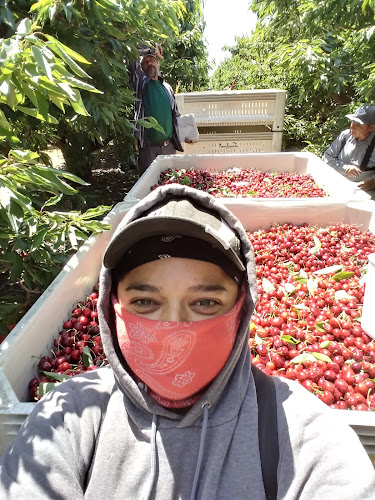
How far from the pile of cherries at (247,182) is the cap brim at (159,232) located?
305 centimetres

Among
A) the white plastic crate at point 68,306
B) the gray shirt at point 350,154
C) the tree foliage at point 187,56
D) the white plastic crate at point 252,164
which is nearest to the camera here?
the white plastic crate at point 68,306

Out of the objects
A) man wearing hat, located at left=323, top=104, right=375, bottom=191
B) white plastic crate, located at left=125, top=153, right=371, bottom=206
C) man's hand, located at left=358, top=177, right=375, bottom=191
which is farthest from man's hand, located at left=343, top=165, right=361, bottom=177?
white plastic crate, located at left=125, top=153, right=371, bottom=206

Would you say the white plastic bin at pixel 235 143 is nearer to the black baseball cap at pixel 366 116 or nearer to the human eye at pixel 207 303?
the black baseball cap at pixel 366 116

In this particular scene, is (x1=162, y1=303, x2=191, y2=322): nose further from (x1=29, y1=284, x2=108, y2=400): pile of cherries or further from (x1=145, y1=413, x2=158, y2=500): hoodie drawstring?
(x1=29, y1=284, x2=108, y2=400): pile of cherries

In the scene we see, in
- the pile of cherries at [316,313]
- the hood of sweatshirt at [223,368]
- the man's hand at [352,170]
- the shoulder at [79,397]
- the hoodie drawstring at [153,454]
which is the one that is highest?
the hood of sweatshirt at [223,368]

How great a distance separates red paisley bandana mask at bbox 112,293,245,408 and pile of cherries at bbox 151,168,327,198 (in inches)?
120

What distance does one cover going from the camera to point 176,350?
94 cm

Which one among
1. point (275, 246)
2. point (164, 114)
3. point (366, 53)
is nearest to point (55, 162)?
point (164, 114)

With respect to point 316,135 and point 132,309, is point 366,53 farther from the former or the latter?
point 132,309

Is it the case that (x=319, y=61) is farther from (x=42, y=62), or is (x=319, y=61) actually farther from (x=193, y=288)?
(x=193, y=288)

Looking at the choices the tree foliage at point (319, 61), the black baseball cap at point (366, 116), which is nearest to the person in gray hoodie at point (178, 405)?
the tree foliage at point (319, 61)

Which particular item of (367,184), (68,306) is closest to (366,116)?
(367,184)

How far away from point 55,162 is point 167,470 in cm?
945

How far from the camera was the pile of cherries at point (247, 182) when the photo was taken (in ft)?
13.2
